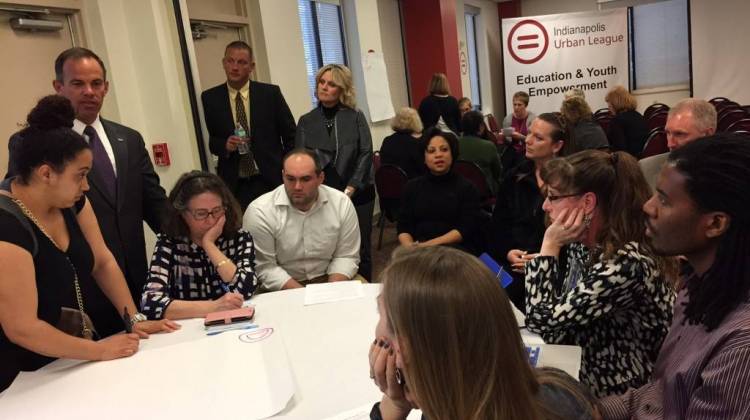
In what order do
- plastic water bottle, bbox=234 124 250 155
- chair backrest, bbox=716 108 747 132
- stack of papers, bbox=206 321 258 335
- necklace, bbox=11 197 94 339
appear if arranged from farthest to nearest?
chair backrest, bbox=716 108 747 132 → plastic water bottle, bbox=234 124 250 155 → stack of papers, bbox=206 321 258 335 → necklace, bbox=11 197 94 339

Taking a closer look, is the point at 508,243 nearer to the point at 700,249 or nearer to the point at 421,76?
the point at 700,249

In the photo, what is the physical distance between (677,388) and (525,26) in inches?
350

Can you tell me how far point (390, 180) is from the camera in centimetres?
448

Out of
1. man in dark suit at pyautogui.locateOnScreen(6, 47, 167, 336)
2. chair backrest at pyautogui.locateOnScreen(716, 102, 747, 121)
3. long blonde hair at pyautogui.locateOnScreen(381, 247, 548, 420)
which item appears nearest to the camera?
long blonde hair at pyautogui.locateOnScreen(381, 247, 548, 420)

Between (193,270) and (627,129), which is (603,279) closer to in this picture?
(193,270)

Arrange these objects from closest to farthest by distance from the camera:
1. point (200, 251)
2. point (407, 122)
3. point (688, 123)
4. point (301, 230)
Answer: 1. point (200, 251)
2. point (301, 230)
3. point (688, 123)
4. point (407, 122)

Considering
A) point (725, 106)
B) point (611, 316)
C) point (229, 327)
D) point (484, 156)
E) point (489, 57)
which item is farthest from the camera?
point (489, 57)

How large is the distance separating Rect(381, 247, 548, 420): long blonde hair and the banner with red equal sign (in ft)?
29.1

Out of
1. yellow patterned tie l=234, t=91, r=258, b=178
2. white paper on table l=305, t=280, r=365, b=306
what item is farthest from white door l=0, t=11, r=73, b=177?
white paper on table l=305, t=280, r=365, b=306

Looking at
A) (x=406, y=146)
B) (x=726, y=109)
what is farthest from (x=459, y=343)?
(x=726, y=109)

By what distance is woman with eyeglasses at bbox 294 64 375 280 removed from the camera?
3318 millimetres

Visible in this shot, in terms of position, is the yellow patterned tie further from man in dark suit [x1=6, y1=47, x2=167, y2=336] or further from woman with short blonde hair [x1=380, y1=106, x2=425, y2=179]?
woman with short blonde hair [x1=380, y1=106, x2=425, y2=179]

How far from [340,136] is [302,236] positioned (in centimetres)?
101

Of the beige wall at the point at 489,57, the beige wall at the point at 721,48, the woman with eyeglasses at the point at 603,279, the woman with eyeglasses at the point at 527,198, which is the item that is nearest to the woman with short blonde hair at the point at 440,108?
the woman with eyeglasses at the point at 527,198
